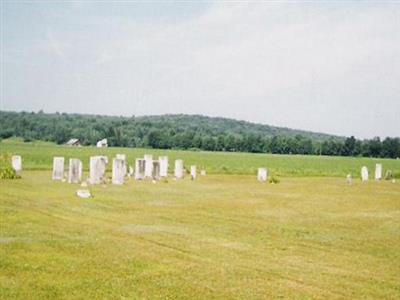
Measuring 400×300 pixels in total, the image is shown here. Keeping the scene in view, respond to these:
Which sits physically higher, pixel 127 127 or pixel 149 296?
pixel 127 127

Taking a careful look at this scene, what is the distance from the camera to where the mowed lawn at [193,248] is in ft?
35.6

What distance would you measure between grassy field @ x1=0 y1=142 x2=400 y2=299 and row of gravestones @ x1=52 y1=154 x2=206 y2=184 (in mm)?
6313

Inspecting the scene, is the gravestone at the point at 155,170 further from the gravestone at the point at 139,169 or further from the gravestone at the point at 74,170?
the gravestone at the point at 74,170

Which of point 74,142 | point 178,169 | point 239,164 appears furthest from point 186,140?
point 178,169

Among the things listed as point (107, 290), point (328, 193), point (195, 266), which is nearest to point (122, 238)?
point (195, 266)

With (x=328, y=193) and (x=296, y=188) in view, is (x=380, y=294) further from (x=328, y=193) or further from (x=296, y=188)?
(x=296, y=188)

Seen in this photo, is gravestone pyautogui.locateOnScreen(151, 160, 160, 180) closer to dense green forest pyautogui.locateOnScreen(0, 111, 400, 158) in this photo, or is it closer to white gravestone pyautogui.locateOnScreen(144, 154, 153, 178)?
white gravestone pyautogui.locateOnScreen(144, 154, 153, 178)

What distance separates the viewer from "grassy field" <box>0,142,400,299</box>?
10.8 metres

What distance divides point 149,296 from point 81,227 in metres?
7.58

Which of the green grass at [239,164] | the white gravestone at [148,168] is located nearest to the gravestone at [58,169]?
the white gravestone at [148,168]

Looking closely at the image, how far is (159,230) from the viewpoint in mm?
17391

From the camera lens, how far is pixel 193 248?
14.6 m

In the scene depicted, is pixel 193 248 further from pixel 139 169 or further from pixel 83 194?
pixel 139 169

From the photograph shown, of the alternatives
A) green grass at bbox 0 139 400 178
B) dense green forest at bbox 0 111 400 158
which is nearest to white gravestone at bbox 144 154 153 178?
green grass at bbox 0 139 400 178
